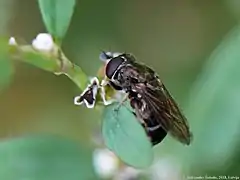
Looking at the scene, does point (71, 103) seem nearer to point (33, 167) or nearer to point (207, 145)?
point (207, 145)

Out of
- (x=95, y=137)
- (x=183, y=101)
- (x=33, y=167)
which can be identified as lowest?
(x=33, y=167)

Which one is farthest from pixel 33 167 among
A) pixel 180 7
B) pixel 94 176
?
pixel 180 7

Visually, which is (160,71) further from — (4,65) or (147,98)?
(4,65)

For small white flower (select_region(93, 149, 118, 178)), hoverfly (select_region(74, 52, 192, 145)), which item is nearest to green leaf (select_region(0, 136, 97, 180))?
small white flower (select_region(93, 149, 118, 178))

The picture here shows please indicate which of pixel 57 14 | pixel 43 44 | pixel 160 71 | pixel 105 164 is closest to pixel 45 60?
pixel 43 44

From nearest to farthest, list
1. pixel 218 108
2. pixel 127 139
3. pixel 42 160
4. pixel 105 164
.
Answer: pixel 127 139
pixel 42 160
pixel 105 164
pixel 218 108

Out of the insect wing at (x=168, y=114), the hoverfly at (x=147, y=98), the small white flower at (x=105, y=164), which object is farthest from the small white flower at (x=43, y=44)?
the small white flower at (x=105, y=164)

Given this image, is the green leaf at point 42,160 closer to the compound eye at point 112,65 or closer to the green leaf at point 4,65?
the green leaf at point 4,65
